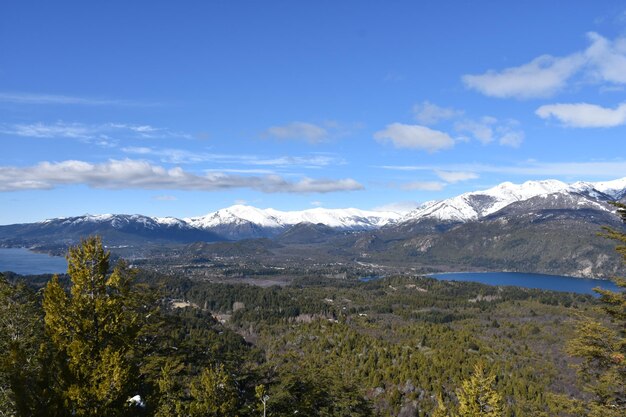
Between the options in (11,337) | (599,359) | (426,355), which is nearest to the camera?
(599,359)

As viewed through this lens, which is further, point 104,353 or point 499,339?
point 499,339

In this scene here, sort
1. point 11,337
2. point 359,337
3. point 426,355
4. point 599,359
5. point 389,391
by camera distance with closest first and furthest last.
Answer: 1. point 599,359
2. point 11,337
3. point 389,391
4. point 426,355
5. point 359,337

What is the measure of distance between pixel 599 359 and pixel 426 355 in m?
109

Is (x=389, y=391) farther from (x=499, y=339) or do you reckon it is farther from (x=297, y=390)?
(x=499, y=339)

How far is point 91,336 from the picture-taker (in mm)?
20906

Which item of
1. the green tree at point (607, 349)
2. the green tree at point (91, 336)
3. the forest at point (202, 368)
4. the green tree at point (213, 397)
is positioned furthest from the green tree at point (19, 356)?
the green tree at point (607, 349)

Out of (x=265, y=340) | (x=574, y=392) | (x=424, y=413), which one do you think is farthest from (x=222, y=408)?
(x=265, y=340)

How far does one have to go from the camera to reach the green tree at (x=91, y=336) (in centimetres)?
1847

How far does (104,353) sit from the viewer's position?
1903cm

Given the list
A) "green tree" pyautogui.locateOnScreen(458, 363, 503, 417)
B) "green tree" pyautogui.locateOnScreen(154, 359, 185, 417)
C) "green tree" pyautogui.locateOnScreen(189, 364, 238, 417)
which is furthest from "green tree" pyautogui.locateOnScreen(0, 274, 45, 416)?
"green tree" pyautogui.locateOnScreen(458, 363, 503, 417)

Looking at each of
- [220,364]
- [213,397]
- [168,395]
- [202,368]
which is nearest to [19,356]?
[168,395]

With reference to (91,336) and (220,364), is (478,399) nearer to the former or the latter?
(91,336)

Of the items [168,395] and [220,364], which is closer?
[168,395]

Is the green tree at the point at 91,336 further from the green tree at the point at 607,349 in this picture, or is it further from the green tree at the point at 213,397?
the green tree at the point at 607,349
